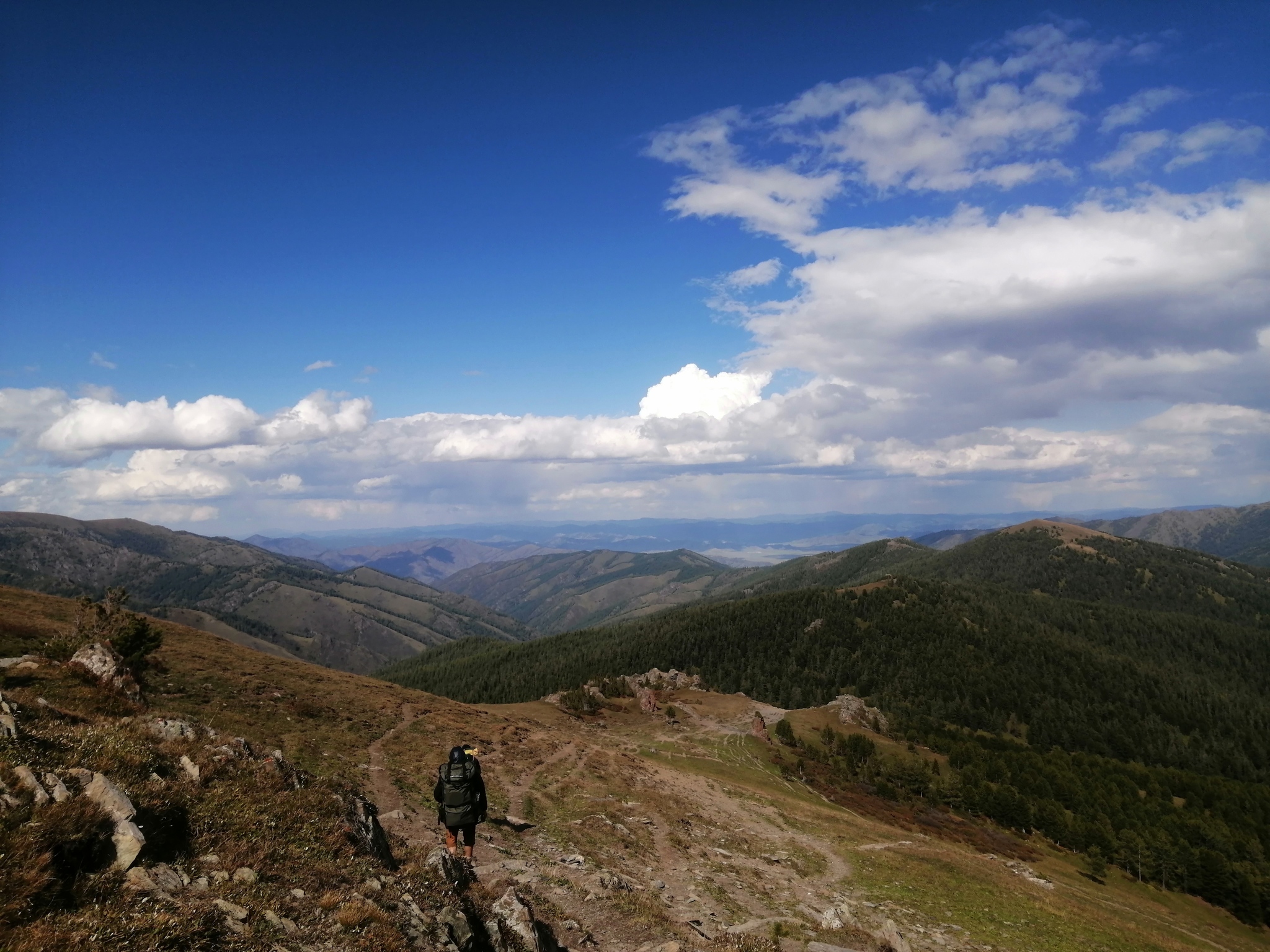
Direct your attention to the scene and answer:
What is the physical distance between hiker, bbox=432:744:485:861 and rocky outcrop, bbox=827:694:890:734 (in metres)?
115

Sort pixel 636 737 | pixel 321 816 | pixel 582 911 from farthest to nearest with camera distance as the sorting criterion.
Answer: pixel 636 737, pixel 582 911, pixel 321 816

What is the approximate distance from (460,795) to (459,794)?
3 centimetres

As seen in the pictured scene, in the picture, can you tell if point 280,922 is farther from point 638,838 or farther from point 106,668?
point 106,668

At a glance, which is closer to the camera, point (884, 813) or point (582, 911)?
point (582, 911)

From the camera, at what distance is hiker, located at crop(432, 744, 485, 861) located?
59.2ft

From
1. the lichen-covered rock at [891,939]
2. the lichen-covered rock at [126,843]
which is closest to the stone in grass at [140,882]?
the lichen-covered rock at [126,843]

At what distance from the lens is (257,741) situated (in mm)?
30844

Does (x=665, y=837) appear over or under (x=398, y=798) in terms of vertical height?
under

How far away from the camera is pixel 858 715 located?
12206cm

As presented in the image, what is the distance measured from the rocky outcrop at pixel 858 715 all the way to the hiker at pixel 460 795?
11519 centimetres

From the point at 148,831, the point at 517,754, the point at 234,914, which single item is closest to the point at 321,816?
the point at 148,831

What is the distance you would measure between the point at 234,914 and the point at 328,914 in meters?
1.69

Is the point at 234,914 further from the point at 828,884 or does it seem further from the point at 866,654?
the point at 866,654

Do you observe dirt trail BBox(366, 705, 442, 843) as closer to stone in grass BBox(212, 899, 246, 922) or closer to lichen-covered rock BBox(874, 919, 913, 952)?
stone in grass BBox(212, 899, 246, 922)
